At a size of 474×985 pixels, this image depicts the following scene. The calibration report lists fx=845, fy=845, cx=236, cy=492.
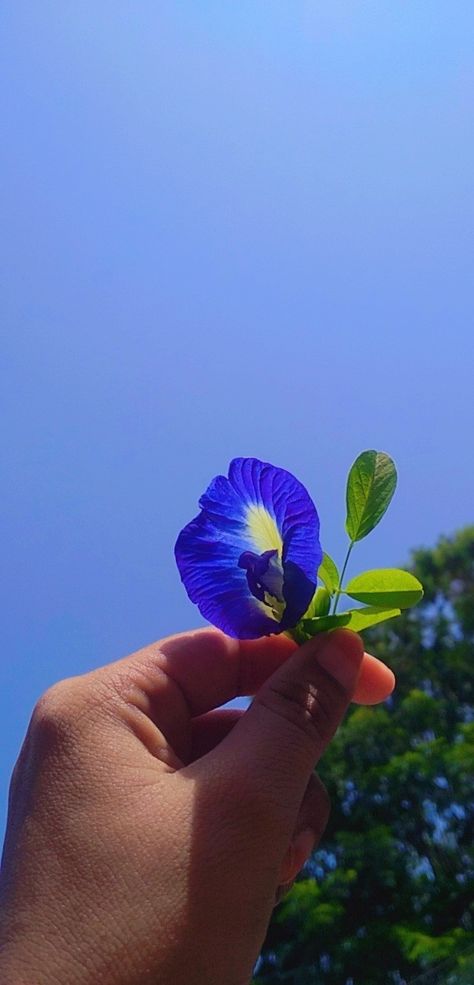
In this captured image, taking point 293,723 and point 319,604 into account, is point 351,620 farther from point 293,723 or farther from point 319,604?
point 293,723

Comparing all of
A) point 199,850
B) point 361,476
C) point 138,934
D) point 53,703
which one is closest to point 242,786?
point 199,850

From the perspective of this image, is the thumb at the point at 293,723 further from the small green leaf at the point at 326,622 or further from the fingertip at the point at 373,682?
the fingertip at the point at 373,682

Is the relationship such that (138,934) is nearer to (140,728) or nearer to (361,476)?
(140,728)

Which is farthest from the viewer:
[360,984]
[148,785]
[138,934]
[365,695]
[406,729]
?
[406,729]

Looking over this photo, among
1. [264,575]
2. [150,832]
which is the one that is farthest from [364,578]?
[150,832]

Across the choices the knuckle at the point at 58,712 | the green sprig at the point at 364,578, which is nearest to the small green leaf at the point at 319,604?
the green sprig at the point at 364,578
